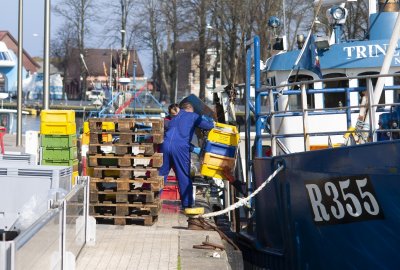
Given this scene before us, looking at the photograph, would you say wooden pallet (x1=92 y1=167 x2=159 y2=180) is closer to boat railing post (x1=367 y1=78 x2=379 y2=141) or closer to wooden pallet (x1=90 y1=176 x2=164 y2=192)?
wooden pallet (x1=90 y1=176 x2=164 y2=192)

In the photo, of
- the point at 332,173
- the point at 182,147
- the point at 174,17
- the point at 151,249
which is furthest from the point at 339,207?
the point at 174,17

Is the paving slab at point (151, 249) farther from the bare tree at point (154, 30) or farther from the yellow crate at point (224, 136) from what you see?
the bare tree at point (154, 30)

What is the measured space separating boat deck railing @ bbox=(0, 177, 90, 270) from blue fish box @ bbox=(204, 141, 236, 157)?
2468 millimetres

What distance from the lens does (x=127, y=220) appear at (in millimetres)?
12820

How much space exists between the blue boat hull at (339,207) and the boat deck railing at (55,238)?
2272 mm

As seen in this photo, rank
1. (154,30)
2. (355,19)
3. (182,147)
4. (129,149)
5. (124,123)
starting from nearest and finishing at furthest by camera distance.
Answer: (129,149)
(124,123)
(182,147)
(355,19)
(154,30)

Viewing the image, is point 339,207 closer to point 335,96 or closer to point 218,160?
point 218,160

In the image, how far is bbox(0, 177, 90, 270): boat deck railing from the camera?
5129 mm

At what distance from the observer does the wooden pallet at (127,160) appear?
12602 mm

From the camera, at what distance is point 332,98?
41.2 ft

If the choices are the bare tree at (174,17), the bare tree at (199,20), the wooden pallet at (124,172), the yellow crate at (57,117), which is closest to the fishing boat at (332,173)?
the wooden pallet at (124,172)

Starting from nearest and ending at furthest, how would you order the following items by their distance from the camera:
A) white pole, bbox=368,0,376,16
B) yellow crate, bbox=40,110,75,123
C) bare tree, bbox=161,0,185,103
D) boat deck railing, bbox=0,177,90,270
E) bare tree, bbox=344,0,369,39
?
boat deck railing, bbox=0,177,90,270 → white pole, bbox=368,0,376,16 → yellow crate, bbox=40,110,75,123 → bare tree, bbox=344,0,369,39 → bare tree, bbox=161,0,185,103

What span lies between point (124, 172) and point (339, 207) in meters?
4.80

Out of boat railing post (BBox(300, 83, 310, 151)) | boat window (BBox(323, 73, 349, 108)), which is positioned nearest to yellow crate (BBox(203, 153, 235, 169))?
boat window (BBox(323, 73, 349, 108))
